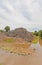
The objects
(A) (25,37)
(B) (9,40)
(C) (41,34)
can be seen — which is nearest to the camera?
(B) (9,40)

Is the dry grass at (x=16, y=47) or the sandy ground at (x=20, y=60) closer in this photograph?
the sandy ground at (x=20, y=60)

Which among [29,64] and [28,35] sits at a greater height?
[28,35]

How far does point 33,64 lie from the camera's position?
15242 millimetres

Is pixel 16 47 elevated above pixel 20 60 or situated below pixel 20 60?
above

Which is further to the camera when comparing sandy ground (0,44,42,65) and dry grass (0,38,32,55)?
dry grass (0,38,32,55)

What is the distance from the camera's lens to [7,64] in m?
14.8

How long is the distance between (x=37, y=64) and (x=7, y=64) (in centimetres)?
317

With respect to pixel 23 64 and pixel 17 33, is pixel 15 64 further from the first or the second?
pixel 17 33

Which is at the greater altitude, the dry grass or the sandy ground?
the dry grass

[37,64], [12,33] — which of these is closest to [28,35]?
[12,33]

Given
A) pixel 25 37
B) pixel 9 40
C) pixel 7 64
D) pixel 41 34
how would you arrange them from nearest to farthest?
1. pixel 7 64
2. pixel 9 40
3. pixel 25 37
4. pixel 41 34

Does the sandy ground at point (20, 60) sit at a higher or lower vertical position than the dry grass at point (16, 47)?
lower

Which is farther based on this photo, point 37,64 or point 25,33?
point 25,33

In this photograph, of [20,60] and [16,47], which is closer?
[20,60]
